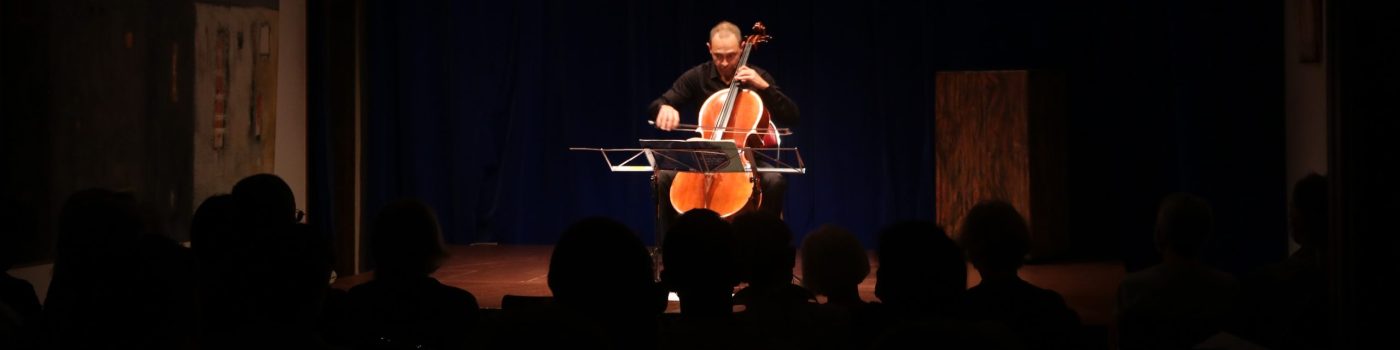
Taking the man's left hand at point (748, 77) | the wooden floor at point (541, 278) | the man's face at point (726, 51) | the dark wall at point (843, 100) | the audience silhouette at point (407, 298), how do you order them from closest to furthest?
the audience silhouette at point (407, 298) → the wooden floor at point (541, 278) → the man's left hand at point (748, 77) → the man's face at point (726, 51) → the dark wall at point (843, 100)

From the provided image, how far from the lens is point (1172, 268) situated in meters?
2.95

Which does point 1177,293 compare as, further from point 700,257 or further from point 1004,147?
point 1004,147

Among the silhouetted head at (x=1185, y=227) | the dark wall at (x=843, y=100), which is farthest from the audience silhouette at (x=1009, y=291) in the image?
the dark wall at (x=843, y=100)

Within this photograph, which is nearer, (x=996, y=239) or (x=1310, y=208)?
(x=996, y=239)

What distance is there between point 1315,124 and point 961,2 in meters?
1.87

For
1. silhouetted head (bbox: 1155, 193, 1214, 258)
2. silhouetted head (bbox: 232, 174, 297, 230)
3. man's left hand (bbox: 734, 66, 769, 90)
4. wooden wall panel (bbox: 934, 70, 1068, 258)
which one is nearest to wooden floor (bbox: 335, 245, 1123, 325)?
wooden wall panel (bbox: 934, 70, 1068, 258)

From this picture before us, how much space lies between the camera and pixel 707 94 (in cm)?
584

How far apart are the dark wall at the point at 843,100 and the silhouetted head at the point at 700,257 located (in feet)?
13.2

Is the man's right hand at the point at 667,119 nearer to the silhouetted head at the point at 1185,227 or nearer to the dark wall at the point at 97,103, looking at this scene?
the dark wall at the point at 97,103

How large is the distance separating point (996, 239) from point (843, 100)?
170 inches

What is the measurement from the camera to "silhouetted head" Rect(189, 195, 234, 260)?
7.71 feet

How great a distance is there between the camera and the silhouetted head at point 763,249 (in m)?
2.63

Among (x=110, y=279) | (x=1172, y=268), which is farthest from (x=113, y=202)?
(x=1172, y=268)

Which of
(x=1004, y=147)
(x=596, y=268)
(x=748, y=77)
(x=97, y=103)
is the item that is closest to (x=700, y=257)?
(x=596, y=268)
